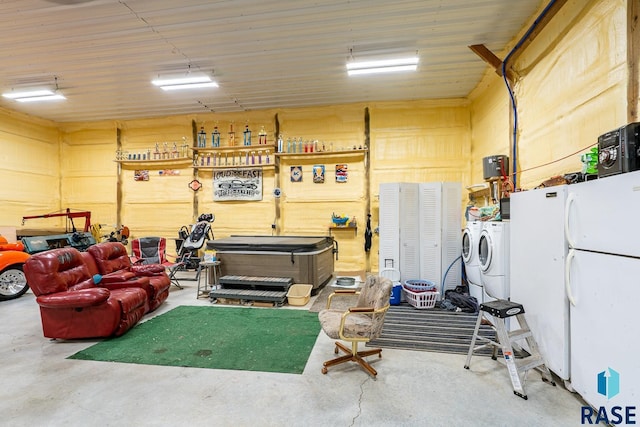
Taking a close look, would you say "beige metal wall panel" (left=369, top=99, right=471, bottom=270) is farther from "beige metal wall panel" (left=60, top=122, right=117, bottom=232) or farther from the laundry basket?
"beige metal wall panel" (left=60, top=122, right=117, bottom=232)

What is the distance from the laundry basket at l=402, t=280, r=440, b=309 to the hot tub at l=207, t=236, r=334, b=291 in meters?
1.52

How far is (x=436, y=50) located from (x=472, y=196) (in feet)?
9.82

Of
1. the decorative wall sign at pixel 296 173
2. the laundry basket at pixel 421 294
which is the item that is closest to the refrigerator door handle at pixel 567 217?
the laundry basket at pixel 421 294

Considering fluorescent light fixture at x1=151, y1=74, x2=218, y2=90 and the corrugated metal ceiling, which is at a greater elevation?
the corrugated metal ceiling

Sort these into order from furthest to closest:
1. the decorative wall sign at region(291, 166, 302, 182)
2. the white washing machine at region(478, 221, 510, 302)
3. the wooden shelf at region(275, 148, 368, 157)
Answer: the decorative wall sign at region(291, 166, 302, 182) < the wooden shelf at region(275, 148, 368, 157) < the white washing machine at region(478, 221, 510, 302)

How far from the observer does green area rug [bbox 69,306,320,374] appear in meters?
2.84

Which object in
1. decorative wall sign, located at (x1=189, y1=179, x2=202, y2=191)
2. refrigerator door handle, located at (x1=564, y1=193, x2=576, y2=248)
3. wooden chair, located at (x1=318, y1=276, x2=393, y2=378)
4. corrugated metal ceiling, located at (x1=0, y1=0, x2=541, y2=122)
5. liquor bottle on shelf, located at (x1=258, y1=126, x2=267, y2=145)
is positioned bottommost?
wooden chair, located at (x1=318, y1=276, x2=393, y2=378)

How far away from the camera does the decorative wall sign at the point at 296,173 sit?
7125mm

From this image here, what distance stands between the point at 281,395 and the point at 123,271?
3.46 m

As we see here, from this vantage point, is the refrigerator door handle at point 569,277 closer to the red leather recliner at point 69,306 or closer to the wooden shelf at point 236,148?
the red leather recliner at point 69,306

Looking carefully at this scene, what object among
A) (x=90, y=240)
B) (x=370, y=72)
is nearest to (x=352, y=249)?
(x=370, y=72)

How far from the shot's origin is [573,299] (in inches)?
85.7

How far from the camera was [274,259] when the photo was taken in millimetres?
5094

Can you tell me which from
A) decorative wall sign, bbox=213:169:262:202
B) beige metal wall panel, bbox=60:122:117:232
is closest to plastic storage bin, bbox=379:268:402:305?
decorative wall sign, bbox=213:169:262:202
